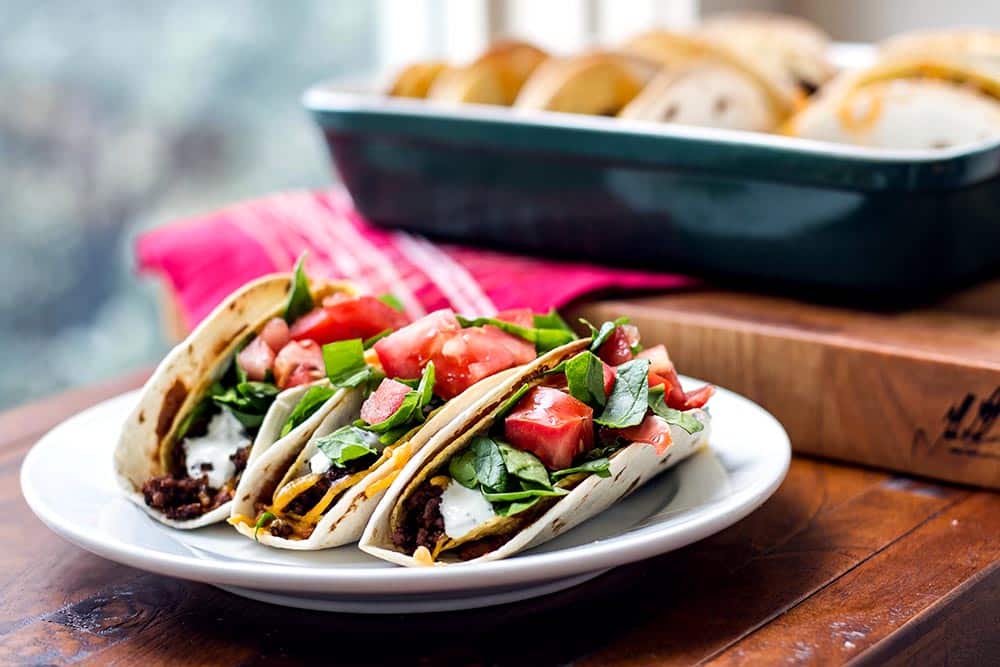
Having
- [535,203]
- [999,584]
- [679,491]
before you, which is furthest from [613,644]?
[535,203]

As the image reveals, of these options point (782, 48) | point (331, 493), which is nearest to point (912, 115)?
point (782, 48)

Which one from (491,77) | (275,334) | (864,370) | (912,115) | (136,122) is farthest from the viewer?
(136,122)

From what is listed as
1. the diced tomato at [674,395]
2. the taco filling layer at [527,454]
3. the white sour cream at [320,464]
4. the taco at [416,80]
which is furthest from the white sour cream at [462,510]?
Answer: the taco at [416,80]

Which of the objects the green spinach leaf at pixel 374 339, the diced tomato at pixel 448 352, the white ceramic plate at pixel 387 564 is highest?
the diced tomato at pixel 448 352

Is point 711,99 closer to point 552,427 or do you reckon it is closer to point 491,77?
point 491,77

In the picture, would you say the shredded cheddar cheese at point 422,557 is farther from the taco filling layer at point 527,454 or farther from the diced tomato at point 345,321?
the diced tomato at point 345,321

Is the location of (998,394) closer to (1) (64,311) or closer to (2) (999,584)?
(2) (999,584)
